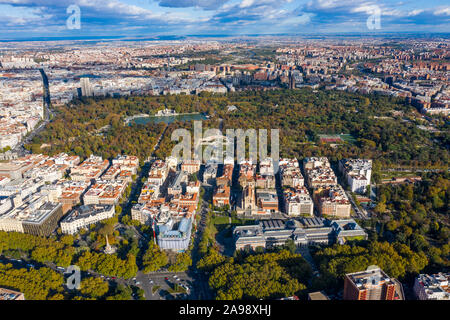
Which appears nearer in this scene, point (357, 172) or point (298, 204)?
point (298, 204)

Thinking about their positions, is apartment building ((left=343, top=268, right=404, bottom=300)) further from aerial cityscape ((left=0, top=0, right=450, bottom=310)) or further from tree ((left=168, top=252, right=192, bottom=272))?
tree ((left=168, top=252, right=192, bottom=272))

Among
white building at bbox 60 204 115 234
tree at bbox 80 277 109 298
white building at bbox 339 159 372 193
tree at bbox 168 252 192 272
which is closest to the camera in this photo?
tree at bbox 80 277 109 298

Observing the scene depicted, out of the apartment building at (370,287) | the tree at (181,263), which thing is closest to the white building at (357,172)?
the apartment building at (370,287)

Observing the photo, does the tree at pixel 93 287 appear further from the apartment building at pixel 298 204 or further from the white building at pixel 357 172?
the white building at pixel 357 172

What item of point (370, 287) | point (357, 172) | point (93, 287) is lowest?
point (93, 287)

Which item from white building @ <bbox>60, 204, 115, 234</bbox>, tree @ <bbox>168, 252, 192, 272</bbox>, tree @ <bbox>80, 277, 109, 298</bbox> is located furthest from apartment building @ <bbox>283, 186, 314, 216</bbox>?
tree @ <bbox>80, 277, 109, 298</bbox>

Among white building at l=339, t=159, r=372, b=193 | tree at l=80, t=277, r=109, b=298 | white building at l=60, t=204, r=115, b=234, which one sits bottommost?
tree at l=80, t=277, r=109, b=298

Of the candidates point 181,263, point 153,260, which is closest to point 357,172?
point 181,263

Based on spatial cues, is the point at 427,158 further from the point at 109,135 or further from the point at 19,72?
the point at 19,72

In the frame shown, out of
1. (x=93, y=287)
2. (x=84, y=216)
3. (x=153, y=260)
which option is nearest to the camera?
(x=93, y=287)

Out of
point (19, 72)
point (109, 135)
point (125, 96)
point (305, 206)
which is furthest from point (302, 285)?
point (19, 72)

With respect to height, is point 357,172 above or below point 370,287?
above

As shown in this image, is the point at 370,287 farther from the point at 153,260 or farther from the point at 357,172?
the point at 357,172
